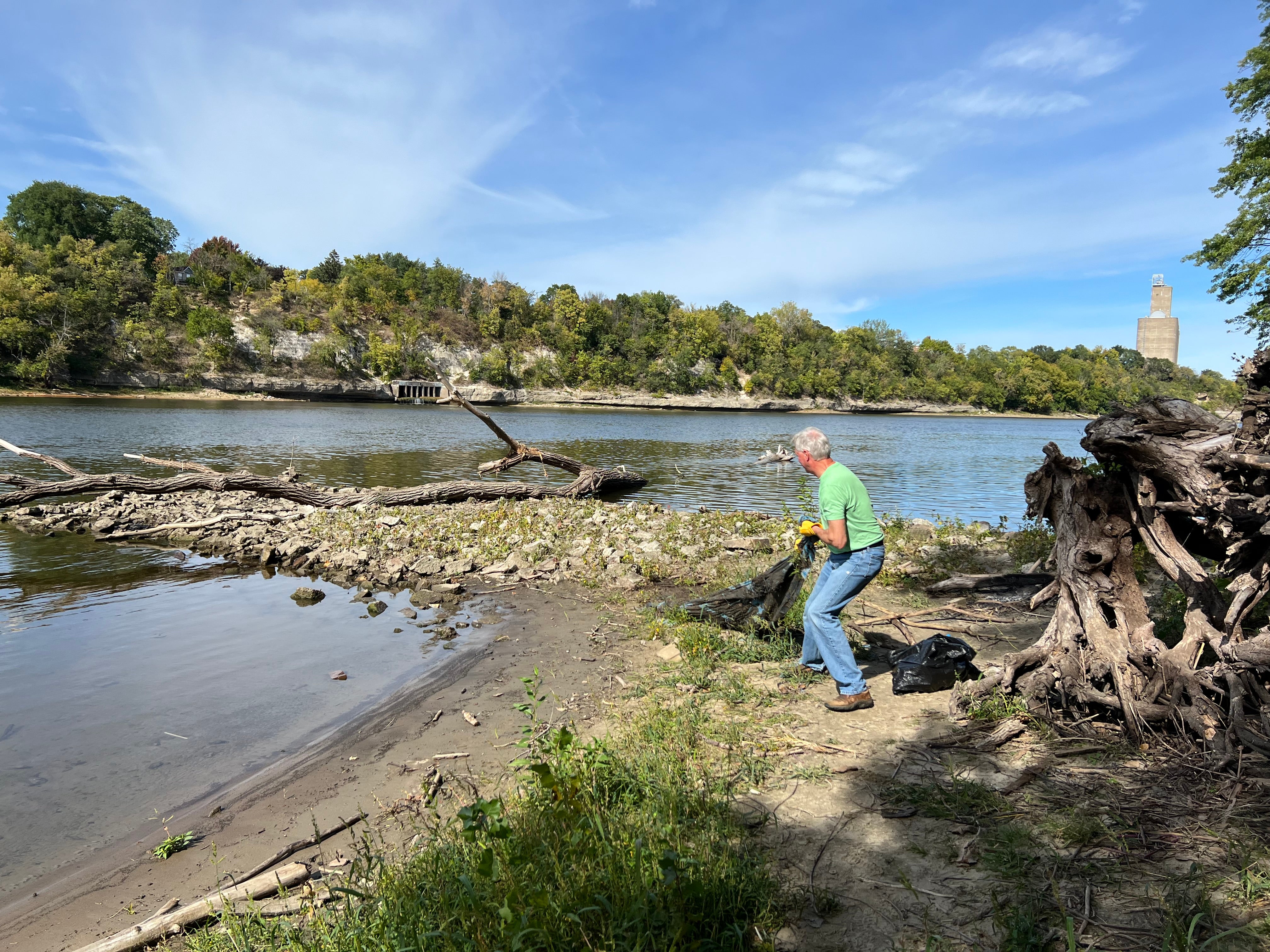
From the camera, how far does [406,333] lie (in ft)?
369

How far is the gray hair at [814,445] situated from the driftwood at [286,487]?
34.3ft

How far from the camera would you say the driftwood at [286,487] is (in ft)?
51.8

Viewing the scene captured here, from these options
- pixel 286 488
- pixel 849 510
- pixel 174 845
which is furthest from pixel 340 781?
pixel 286 488

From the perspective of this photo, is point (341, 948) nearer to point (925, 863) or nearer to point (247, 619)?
point (925, 863)

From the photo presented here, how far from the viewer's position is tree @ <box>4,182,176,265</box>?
342 ft

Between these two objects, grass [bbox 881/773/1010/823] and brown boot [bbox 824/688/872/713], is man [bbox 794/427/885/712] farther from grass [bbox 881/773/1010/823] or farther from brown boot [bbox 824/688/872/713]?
grass [bbox 881/773/1010/823]

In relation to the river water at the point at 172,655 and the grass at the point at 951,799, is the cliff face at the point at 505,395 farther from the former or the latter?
the grass at the point at 951,799

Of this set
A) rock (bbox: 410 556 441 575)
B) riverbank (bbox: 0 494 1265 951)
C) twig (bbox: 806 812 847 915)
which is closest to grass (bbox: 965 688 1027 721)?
riverbank (bbox: 0 494 1265 951)

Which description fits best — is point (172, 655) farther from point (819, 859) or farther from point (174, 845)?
point (819, 859)

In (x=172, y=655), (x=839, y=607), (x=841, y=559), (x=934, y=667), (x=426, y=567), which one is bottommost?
(x=172, y=655)

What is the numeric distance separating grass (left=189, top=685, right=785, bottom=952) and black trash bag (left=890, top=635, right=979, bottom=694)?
8.33 ft

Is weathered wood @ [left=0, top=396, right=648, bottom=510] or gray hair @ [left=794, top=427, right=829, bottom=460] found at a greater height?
gray hair @ [left=794, top=427, right=829, bottom=460]

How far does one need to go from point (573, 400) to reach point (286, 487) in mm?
103813

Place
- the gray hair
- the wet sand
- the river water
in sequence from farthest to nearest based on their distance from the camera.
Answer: the gray hair, the river water, the wet sand
